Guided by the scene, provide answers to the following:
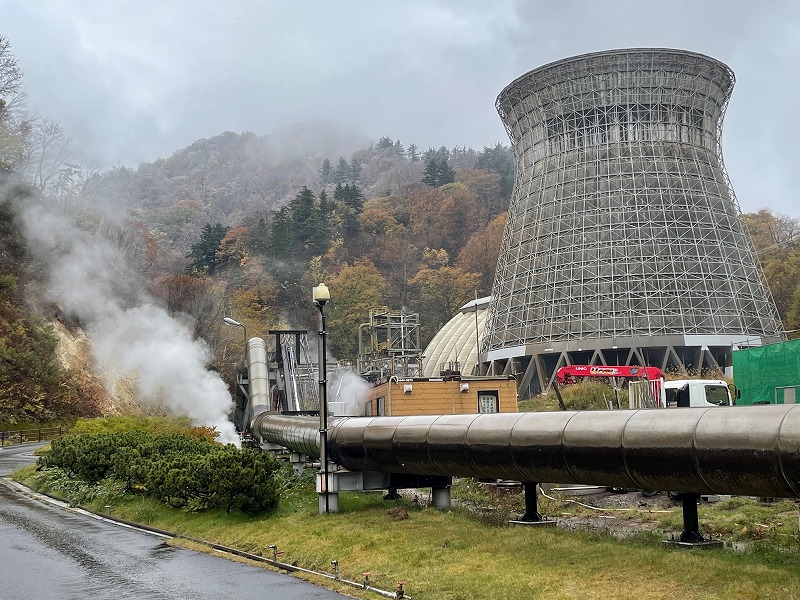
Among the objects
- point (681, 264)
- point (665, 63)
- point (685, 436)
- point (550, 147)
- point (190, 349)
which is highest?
point (665, 63)

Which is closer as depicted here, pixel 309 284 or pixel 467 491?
pixel 467 491

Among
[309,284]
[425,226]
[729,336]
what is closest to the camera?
[729,336]

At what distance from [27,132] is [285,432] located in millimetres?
68488

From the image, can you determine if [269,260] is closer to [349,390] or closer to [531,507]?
[349,390]

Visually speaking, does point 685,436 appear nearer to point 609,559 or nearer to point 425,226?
point 609,559

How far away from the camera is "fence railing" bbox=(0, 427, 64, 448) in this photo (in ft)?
175

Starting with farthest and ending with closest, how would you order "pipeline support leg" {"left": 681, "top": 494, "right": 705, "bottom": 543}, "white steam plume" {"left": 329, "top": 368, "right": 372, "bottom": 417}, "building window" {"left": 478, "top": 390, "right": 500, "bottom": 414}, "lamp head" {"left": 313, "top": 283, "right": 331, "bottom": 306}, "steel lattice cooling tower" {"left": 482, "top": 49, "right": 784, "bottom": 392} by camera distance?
"steel lattice cooling tower" {"left": 482, "top": 49, "right": 784, "bottom": 392} → "white steam plume" {"left": 329, "top": 368, "right": 372, "bottom": 417} → "building window" {"left": 478, "top": 390, "right": 500, "bottom": 414} → "lamp head" {"left": 313, "top": 283, "right": 331, "bottom": 306} → "pipeline support leg" {"left": 681, "top": 494, "right": 705, "bottom": 543}

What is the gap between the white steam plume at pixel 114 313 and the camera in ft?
186

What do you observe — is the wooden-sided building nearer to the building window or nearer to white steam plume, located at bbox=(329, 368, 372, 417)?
the building window

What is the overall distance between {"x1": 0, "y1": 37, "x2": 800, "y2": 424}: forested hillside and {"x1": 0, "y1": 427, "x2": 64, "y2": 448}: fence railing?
293cm

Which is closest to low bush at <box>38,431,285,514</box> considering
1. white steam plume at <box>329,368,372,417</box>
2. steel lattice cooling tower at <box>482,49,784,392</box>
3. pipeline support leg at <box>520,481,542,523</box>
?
pipeline support leg at <box>520,481,542,523</box>

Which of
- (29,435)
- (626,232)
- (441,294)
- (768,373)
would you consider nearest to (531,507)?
(768,373)

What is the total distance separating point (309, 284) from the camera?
110188 millimetres

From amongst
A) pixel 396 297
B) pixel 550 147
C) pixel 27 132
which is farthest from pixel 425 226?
pixel 27 132
